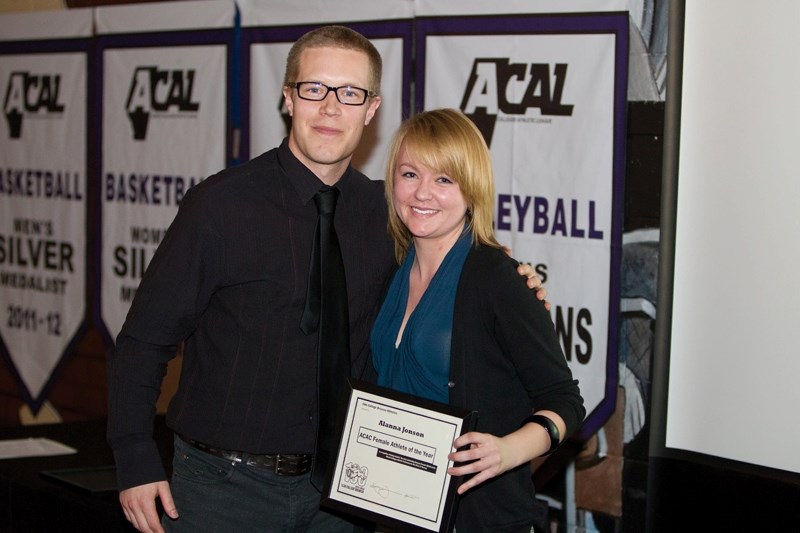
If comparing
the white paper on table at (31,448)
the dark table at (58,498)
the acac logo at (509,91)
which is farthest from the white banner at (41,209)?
the acac logo at (509,91)

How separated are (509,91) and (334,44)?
1.58 m

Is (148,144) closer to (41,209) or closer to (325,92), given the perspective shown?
(41,209)

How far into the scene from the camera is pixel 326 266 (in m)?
2.22

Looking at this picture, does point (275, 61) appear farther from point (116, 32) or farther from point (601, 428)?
point (601, 428)

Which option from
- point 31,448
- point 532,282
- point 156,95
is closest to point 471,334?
point 532,282

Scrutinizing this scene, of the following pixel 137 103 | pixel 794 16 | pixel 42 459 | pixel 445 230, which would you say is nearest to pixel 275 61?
pixel 137 103

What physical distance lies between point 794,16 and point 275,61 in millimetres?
2123

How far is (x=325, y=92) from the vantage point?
2.20 meters

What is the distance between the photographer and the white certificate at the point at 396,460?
1948mm

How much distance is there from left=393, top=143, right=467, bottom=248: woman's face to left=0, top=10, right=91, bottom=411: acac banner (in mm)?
3511

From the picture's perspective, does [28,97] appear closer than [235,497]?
No

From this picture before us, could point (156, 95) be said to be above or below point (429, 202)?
above

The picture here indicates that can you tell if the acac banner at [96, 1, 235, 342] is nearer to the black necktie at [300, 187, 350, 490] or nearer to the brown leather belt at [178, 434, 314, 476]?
the black necktie at [300, 187, 350, 490]

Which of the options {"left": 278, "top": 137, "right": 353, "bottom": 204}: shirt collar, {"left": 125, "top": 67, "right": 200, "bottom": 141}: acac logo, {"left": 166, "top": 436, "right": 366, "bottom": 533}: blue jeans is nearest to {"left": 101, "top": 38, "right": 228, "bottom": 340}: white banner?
{"left": 125, "top": 67, "right": 200, "bottom": 141}: acac logo
